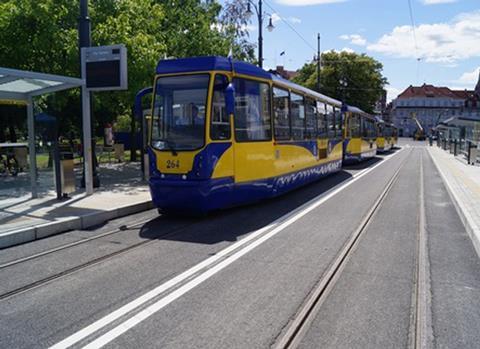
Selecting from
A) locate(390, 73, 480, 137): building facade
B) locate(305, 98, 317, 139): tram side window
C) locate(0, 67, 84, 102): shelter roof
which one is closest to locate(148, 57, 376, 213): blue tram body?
locate(0, 67, 84, 102): shelter roof

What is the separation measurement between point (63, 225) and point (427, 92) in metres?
145

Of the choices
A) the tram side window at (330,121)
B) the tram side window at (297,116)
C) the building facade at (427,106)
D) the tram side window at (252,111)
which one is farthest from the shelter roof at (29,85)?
the building facade at (427,106)

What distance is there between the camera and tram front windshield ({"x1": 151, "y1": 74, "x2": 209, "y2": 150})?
904cm

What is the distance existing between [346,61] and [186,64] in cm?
5675

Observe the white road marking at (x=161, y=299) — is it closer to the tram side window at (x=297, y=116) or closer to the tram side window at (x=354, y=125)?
the tram side window at (x=297, y=116)

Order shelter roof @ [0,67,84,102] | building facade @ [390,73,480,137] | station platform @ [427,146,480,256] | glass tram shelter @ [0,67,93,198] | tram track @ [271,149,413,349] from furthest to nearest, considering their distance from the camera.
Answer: building facade @ [390,73,480,137]
glass tram shelter @ [0,67,93,198]
shelter roof @ [0,67,84,102]
station platform @ [427,146,480,256]
tram track @ [271,149,413,349]

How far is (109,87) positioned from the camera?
12086mm

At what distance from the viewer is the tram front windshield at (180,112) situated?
9.04 m

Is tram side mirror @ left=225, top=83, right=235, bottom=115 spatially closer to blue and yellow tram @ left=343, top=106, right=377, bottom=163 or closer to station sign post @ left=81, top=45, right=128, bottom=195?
station sign post @ left=81, top=45, right=128, bottom=195

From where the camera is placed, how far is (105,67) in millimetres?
12070

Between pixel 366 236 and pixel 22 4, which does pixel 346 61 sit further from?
pixel 366 236

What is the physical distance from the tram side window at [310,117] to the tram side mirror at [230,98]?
18.6ft

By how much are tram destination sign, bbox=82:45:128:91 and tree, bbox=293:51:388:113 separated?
5085 cm

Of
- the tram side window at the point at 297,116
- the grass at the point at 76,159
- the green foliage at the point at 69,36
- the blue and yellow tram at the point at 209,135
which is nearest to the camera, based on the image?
the blue and yellow tram at the point at 209,135
